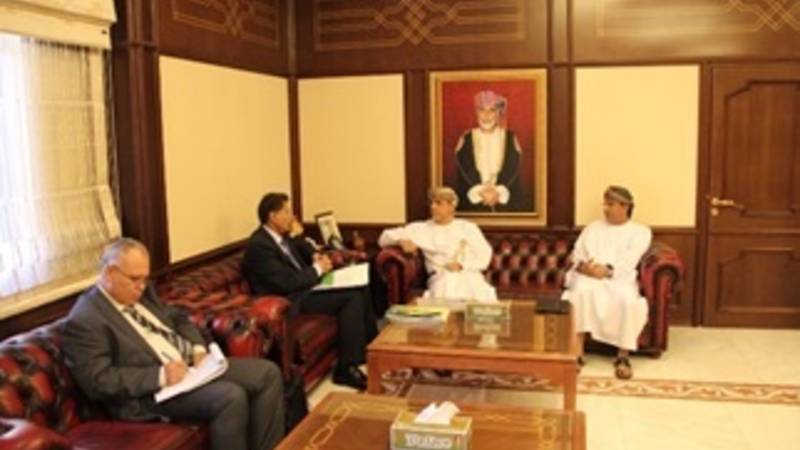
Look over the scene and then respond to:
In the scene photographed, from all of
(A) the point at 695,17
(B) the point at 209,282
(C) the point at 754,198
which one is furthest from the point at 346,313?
(A) the point at 695,17

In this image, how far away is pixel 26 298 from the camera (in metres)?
3.25

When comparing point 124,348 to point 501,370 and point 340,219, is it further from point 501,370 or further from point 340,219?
point 340,219

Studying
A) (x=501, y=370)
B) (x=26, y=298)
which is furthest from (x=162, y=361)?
(x=501, y=370)

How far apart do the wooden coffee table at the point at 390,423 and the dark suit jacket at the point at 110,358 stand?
2.04 ft

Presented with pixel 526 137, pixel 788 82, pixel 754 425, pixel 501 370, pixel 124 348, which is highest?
pixel 788 82

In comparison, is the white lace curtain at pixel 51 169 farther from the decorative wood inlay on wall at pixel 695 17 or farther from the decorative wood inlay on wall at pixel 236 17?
the decorative wood inlay on wall at pixel 695 17

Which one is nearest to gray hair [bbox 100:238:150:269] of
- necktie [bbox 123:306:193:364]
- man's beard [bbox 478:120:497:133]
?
necktie [bbox 123:306:193:364]

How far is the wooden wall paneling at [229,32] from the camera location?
4.22 m

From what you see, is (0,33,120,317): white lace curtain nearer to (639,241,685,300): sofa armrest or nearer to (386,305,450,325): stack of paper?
(386,305,450,325): stack of paper

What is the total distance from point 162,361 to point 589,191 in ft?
12.1

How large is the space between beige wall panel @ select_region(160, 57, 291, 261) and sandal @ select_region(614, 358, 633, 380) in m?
2.52

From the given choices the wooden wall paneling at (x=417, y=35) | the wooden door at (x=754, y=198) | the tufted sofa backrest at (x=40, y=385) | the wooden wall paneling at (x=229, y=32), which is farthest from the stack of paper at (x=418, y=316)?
the wooden door at (x=754, y=198)

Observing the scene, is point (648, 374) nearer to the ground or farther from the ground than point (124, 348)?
nearer to the ground

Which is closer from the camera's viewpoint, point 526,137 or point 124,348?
point 124,348
